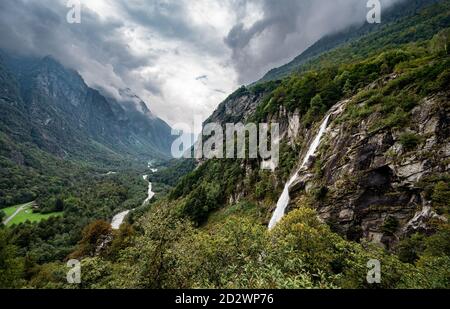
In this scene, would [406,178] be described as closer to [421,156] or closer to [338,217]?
[421,156]

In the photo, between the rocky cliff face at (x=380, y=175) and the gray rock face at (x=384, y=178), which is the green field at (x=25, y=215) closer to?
the rocky cliff face at (x=380, y=175)

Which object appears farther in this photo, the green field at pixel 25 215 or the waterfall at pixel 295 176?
the green field at pixel 25 215

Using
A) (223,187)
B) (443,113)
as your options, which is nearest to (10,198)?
(223,187)

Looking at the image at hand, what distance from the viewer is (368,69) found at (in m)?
54.6

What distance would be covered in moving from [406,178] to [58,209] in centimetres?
16752

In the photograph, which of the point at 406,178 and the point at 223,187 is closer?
the point at 406,178
